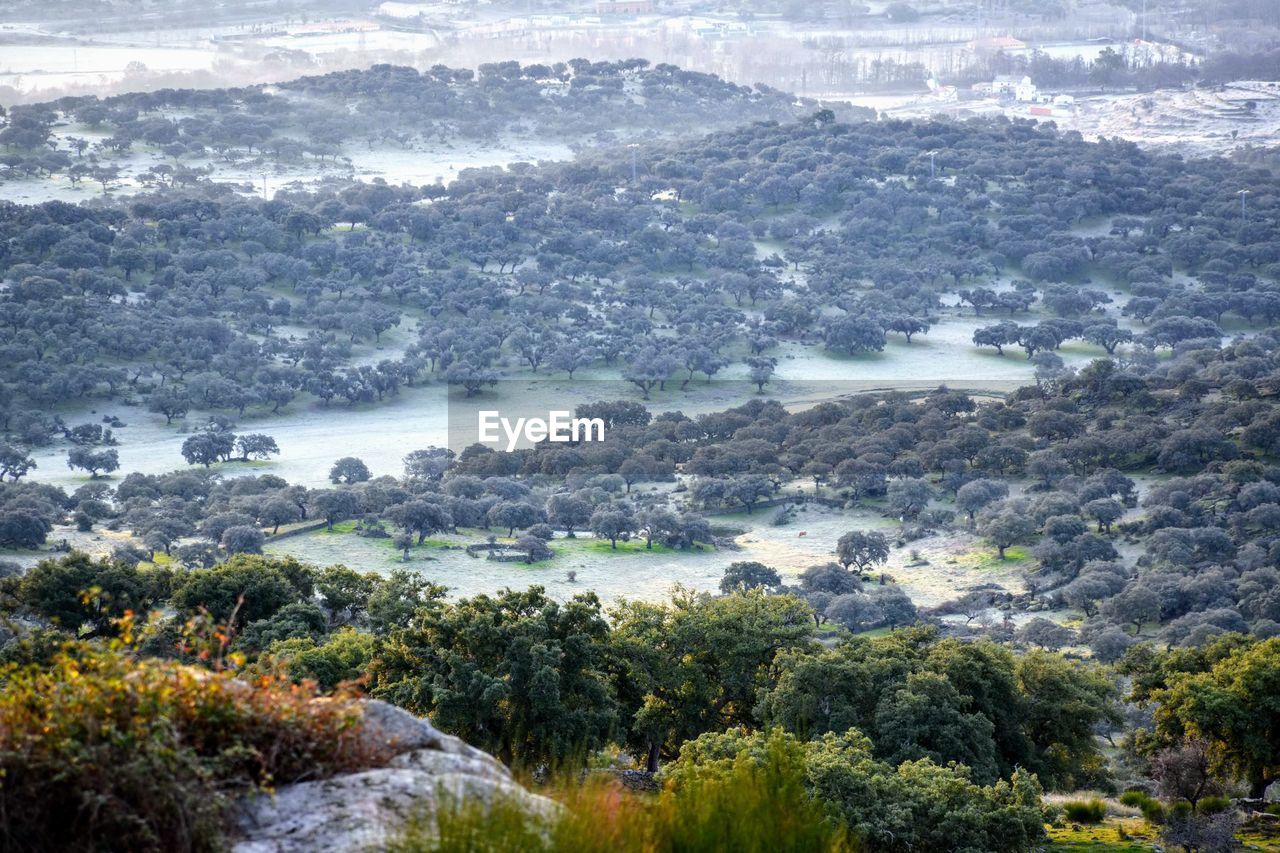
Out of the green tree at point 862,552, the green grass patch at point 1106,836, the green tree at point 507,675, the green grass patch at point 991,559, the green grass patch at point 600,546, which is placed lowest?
the green grass patch at point 600,546

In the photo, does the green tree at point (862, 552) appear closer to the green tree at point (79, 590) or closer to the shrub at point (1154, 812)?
the green tree at point (79, 590)

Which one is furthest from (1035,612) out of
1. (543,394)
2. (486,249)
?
(486,249)

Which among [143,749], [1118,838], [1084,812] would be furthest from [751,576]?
[143,749]

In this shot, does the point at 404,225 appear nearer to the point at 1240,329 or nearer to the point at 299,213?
Result: the point at 299,213

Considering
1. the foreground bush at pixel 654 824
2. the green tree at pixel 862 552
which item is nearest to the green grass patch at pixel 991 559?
the green tree at pixel 862 552

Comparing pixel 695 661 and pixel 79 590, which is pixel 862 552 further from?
pixel 79 590

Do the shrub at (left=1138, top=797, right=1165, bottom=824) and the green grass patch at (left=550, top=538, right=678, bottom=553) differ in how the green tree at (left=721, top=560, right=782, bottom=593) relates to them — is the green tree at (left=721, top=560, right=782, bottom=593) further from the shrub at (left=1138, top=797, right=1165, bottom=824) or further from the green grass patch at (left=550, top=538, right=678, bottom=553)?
the shrub at (left=1138, top=797, right=1165, bottom=824)
